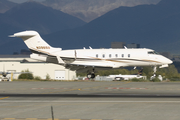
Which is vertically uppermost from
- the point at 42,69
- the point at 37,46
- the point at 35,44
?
the point at 35,44

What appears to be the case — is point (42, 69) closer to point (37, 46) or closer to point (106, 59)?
point (37, 46)

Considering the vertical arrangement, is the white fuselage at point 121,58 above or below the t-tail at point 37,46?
below

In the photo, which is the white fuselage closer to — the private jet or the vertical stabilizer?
the private jet

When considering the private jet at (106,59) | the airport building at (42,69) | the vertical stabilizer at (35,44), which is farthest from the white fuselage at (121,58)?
the airport building at (42,69)

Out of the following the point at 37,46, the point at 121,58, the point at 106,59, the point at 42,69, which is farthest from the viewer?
the point at 42,69

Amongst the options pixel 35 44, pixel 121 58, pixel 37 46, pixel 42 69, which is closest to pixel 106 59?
pixel 121 58

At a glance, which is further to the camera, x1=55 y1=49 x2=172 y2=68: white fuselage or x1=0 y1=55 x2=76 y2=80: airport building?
x1=0 y1=55 x2=76 y2=80: airport building

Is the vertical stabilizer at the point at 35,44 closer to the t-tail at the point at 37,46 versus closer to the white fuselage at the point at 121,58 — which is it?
the t-tail at the point at 37,46

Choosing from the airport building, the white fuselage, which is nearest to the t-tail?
the white fuselage

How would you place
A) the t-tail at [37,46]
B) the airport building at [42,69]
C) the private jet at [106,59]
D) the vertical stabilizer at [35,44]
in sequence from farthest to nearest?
the airport building at [42,69], the vertical stabilizer at [35,44], the t-tail at [37,46], the private jet at [106,59]

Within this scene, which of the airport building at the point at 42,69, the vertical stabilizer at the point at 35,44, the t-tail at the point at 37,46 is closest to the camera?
the t-tail at the point at 37,46

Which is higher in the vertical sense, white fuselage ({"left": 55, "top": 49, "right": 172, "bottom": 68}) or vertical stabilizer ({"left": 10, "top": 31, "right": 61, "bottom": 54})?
vertical stabilizer ({"left": 10, "top": 31, "right": 61, "bottom": 54})

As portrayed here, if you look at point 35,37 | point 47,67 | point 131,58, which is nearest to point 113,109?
point 131,58

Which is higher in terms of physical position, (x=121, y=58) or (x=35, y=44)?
(x=35, y=44)
